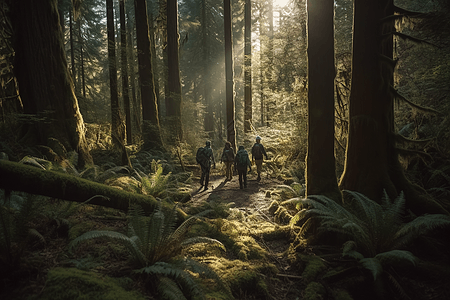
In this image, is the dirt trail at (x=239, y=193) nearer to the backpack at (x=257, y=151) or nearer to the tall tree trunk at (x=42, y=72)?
the backpack at (x=257, y=151)

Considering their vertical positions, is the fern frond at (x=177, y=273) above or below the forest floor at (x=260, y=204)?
above

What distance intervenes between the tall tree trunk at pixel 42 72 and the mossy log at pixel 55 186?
15.1 ft

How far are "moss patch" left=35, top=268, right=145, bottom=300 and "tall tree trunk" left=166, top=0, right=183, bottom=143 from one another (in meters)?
13.5

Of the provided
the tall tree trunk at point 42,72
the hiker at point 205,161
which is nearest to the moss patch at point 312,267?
the hiker at point 205,161

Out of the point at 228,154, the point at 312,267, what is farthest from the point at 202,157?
the point at 312,267

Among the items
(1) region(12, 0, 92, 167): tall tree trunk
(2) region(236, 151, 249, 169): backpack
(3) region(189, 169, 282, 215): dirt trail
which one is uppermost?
(1) region(12, 0, 92, 167): tall tree trunk

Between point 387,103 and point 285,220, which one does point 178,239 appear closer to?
point 285,220

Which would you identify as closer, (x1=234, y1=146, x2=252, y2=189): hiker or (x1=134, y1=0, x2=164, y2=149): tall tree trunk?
(x1=234, y1=146, x2=252, y2=189): hiker

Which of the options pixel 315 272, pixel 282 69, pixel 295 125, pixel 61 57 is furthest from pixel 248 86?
pixel 315 272

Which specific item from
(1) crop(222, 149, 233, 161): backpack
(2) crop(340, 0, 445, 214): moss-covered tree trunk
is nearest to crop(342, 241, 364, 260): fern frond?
(2) crop(340, 0, 445, 214): moss-covered tree trunk

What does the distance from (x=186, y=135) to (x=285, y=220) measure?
47.6ft

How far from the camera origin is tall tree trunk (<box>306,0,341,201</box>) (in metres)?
4.90

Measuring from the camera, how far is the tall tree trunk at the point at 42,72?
6941 mm

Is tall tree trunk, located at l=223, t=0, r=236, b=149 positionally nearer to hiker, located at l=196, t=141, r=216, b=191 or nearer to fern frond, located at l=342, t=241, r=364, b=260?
hiker, located at l=196, t=141, r=216, b=191
